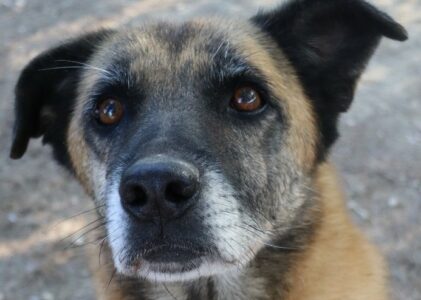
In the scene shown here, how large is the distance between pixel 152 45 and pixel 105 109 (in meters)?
0.34

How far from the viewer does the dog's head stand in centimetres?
239

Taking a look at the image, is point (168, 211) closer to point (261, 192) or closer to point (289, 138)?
point (261, 192)

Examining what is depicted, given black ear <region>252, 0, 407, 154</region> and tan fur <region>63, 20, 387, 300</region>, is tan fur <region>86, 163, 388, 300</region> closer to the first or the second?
tan fur <region>63, 20, 387, 300</region>

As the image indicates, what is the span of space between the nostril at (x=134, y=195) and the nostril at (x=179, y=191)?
0.08 m

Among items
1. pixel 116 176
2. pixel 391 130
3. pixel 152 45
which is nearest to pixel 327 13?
pixel 152 45

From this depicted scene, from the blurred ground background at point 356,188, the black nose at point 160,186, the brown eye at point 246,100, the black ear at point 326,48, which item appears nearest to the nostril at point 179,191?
the black nose at point 160,186

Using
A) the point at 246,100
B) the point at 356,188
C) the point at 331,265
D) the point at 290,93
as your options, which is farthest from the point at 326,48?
the point at 356,188

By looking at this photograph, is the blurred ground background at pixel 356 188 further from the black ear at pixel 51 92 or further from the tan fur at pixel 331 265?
the black ear at pixel 51 92

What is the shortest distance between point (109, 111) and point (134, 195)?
641 mm

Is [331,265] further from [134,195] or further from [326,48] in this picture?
[134,195]

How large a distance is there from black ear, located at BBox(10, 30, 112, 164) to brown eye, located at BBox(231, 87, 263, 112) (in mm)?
809

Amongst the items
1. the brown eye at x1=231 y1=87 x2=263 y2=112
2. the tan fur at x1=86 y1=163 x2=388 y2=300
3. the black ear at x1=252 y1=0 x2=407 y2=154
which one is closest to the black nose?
the brown eye at x1=231 y1=87 x2=263 y2=112

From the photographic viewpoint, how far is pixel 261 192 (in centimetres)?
273

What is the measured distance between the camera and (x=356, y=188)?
4.96m
